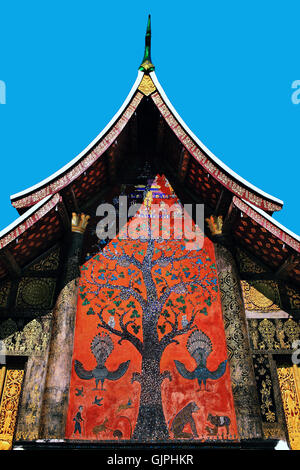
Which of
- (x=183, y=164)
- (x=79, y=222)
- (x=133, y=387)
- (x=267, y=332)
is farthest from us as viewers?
(x=183, y=164)

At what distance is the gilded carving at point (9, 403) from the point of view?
19.1 ft

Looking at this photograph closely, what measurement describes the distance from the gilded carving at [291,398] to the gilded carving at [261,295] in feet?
3.24

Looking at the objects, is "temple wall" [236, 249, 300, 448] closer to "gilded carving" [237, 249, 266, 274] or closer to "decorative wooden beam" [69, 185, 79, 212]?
"gilded carving" [237, 249, 266, 274]

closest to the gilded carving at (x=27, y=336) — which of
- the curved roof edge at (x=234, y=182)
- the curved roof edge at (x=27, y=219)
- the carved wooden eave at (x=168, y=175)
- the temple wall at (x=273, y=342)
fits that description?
the carved wooden eave at (x=168, y=175)

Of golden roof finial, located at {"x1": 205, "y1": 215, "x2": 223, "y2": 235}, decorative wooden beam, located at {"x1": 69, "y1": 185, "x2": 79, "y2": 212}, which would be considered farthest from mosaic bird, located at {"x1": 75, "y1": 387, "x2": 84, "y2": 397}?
golden roof finial, located at {"x1": 205, "y1": 215, "x2": 223, "y2": 235}

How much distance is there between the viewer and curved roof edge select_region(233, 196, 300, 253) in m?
6.20

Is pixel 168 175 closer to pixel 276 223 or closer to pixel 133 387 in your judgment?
pixel 276 223

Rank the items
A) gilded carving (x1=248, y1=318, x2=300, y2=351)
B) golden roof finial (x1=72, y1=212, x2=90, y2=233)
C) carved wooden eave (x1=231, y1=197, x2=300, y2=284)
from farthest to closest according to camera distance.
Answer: golden roof finial (x1=72, y1=212, x2=90, y2=233)
gilded carving (x1=248, y1=318, x2=300, y2=351)
carved wooden eave (x1=231, y1=197, x2=300, y2=284)

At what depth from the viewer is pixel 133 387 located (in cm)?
614

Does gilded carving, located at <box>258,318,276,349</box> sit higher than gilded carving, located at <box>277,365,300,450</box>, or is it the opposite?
gilded carving, located at <box>258,318,276,349</box>

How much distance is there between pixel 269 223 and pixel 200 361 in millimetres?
2422

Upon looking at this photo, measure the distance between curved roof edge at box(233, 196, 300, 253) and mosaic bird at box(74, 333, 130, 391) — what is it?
119 inches

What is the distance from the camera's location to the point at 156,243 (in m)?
7.60

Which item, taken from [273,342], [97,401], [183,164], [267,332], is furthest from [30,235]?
[273,342]
